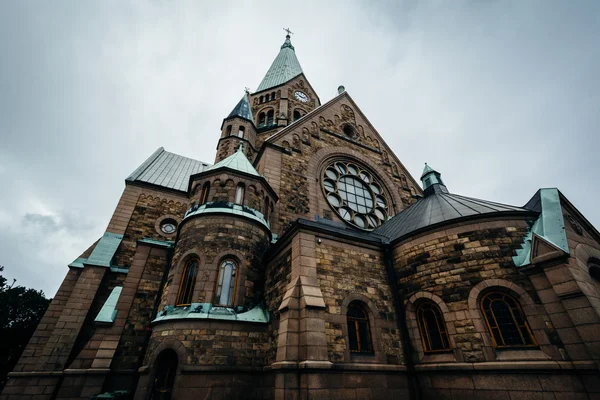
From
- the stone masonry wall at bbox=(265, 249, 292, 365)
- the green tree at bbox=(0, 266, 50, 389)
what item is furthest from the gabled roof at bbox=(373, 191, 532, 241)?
the green tree at bbox=(0, 266, 50, 389)

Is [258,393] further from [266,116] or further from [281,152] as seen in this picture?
[266,116]

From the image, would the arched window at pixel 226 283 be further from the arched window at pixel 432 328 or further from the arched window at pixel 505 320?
the arched window at pixel 505 320

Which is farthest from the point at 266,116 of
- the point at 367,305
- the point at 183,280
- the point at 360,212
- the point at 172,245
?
the point at 367,305

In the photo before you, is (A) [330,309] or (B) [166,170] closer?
(A) [330,309]

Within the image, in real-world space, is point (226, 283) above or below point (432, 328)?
above

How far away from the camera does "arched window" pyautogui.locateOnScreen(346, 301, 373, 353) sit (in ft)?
A: 25.9

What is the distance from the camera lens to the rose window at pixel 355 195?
51.8ft

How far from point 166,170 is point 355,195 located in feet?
49.2

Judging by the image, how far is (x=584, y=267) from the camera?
289 inches

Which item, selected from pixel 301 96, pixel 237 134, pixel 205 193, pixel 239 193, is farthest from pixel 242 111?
pixel 239 193

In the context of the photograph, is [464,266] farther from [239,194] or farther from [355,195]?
[355,195]

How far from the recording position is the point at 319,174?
16094 mm

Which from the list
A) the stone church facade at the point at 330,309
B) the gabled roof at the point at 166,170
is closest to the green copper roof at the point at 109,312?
the stone church facade at the point at 330,309

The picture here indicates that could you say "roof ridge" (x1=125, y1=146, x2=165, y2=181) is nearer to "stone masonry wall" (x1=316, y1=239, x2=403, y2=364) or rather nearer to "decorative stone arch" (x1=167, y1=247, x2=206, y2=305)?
"decorative stone arch" (x1=167, y1=247, x2=206, y2=305)
